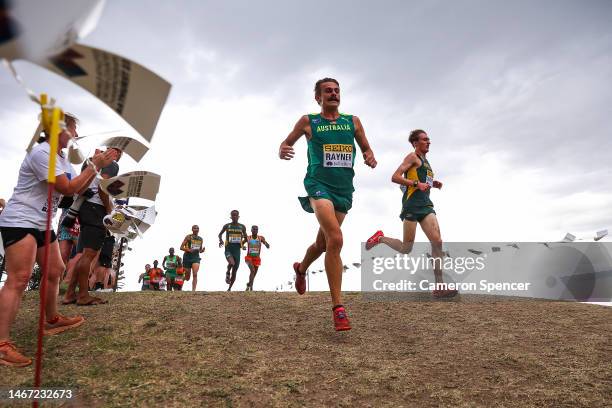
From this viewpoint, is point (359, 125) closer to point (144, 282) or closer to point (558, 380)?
point (558, 380)

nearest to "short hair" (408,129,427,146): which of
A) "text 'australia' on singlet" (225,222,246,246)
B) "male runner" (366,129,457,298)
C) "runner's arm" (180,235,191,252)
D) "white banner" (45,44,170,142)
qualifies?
"male runner" (366,129,457,298)

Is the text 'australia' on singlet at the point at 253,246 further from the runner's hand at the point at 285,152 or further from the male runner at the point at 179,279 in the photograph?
the runner's hand at the point at 285,152

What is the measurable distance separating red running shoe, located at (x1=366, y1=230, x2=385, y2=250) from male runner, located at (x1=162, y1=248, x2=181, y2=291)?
31.8ft

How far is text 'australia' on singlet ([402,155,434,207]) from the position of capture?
6.91 m

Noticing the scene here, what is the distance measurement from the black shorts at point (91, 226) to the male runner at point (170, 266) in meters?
10.0

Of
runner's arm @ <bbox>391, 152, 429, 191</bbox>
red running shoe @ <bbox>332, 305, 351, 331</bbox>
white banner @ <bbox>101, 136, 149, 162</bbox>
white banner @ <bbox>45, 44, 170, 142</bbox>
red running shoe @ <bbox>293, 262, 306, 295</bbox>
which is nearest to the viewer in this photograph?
white banner @ <bbox>45, 44, 170, 142</bbox>

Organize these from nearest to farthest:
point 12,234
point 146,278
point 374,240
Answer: point 12,234 → point 374,240 → point 146,278

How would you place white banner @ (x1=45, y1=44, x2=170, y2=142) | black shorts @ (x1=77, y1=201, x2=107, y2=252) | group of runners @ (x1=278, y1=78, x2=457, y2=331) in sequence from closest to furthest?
white banner @ (x1=45, y1=44, x2=170, y2=142)
group of runners @ (x1=278, y1=78, x2=457, y2=331)
black shorts @ (x1=77, y1=201, x2=107, y2=252)

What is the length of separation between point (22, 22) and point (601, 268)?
12.5 m

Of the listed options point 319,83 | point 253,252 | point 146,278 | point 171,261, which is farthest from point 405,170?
point 146,278

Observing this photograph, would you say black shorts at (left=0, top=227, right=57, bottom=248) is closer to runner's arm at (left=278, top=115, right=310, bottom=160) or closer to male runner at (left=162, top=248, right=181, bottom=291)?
runner's arm at (left=278, top=115, right=310, bottom=160)

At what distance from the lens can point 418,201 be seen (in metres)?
6.91

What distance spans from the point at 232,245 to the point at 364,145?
775 centimetres

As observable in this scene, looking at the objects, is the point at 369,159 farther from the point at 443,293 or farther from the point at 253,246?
the point at 253,246
